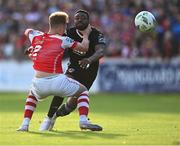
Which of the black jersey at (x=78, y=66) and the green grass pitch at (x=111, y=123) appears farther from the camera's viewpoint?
the black jersey at (x=78, y=66)

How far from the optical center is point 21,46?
3122 centimetres

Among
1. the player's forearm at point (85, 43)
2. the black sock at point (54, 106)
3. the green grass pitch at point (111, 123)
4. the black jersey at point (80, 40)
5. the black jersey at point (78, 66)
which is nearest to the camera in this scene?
the green grass pitch at point (111, 123)

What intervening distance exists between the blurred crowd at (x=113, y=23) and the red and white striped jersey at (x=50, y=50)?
55.6ft

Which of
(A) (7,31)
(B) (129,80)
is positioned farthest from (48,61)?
(A) (7,31)

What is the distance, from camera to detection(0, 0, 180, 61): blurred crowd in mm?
30453

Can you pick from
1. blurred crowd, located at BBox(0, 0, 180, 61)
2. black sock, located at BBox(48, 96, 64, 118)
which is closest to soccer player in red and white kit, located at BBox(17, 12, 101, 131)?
black sock, located at BBox(48, 96, 64, 118)

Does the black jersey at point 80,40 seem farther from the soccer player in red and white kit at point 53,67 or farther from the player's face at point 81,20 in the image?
the soccer player in red and white kit at point 53,67

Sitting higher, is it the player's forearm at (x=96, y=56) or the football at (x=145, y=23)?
the football at (x=145, y=23)

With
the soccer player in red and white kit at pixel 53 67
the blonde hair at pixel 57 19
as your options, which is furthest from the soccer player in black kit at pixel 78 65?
the blonde hair at pixel 57 19

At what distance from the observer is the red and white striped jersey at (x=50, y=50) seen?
13.3 meters

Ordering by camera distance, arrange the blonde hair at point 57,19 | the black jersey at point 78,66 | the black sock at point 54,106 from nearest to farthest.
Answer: the blonde hair at point 57,19 < the black sock at point 54,106 < the black jersey at point 78,66

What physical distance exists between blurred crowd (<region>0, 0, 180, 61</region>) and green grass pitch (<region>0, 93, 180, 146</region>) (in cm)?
283

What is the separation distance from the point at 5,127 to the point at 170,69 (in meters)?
16.0

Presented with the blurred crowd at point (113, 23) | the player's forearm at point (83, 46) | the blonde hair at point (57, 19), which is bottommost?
the player's forearm at point (83, 46)
